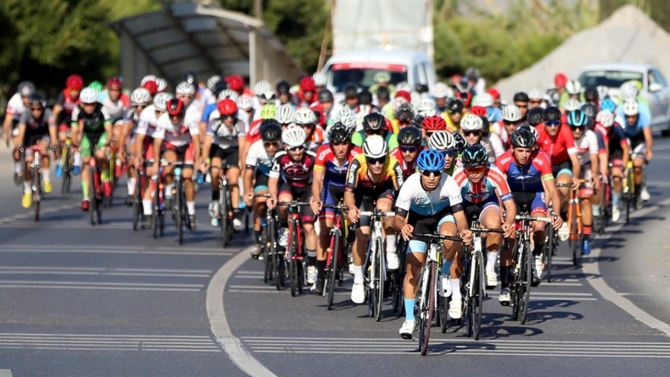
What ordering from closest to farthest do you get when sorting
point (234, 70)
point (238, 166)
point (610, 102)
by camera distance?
point (238, 166), point (610, 102), point (234, 70)

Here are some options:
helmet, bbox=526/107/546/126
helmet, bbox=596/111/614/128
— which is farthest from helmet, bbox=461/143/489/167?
helmet, bbox=596/111/614/128

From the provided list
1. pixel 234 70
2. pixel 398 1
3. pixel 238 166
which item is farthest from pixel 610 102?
pixel 234 70

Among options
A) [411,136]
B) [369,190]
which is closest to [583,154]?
[369,190]

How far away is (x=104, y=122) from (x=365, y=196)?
8.95 meters

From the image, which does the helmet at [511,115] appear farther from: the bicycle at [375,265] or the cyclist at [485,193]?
the cyclist at [485,193]

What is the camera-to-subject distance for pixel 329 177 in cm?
1372

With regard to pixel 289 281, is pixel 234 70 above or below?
above

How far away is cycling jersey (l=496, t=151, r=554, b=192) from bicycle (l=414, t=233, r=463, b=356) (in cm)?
259

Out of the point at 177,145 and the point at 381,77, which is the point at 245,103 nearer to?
the point at 177,145

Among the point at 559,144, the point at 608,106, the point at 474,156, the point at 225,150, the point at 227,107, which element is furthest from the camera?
the point at 608,106

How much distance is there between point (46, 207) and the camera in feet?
74.3

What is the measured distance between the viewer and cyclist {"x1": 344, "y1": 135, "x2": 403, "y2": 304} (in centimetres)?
1262

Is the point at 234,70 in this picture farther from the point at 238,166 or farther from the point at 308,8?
the point at 238,166

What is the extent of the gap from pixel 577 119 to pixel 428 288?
659 cm
